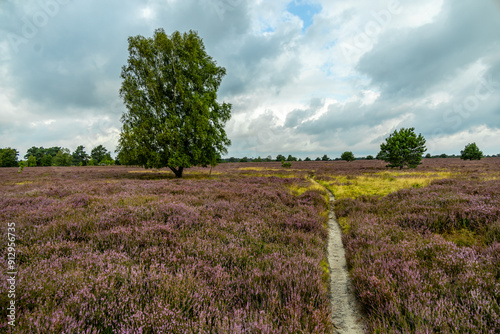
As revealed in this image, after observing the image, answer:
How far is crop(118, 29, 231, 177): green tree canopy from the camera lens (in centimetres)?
1923

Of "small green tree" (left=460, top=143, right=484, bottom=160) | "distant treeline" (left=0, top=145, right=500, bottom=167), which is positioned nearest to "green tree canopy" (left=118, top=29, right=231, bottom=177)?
"distant treeline" (left=0, top=145, right=500, bottom=167)

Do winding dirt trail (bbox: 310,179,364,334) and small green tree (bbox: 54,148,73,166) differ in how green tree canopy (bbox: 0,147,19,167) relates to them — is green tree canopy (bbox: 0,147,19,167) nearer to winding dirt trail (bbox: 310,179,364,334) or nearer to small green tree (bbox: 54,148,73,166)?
small green tree (bbox: 54,148,73,166)

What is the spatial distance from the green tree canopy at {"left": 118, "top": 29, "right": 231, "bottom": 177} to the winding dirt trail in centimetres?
1681

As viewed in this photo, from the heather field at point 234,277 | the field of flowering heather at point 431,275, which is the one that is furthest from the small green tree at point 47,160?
the field of flowering heather at point 431,275

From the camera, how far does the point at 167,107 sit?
Result: 802 inches

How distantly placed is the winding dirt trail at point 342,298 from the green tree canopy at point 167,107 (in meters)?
16.8

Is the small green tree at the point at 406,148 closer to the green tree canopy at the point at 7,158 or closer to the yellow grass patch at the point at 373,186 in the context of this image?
the yellow grass patch at the point at 373,186

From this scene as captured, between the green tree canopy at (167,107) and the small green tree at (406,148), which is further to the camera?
the small green tree at (406,148)

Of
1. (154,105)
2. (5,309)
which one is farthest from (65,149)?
(5,309)

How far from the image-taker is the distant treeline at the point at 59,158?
258ft

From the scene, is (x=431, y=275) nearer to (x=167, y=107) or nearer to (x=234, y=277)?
(x=234, y=277)

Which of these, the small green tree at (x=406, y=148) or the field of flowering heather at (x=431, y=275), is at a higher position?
the small green tree at (x=406, y=148)

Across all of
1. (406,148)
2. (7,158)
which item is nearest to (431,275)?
(406,148)

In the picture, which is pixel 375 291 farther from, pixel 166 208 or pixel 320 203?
pixel 320 203
